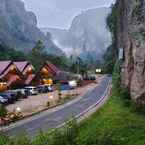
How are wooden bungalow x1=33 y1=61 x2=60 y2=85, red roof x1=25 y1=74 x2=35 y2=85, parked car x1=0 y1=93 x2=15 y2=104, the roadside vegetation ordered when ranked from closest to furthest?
the roadside vegetation, parked car x1=0 y1=93 x2=15 y2=104, red roof x1=25 y1=74 x2=35 y2=85, wooden bungalow x1=33 y1=61 x2=60 y2=85

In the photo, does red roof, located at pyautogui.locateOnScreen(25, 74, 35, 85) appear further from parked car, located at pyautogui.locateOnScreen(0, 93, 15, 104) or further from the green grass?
the green grass

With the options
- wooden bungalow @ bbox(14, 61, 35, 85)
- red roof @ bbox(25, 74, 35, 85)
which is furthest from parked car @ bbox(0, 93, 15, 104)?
red roof @ bbox(25, 74, 35, 85)

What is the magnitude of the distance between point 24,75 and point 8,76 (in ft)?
28.8

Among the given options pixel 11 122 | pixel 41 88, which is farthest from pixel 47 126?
pixel 41 88

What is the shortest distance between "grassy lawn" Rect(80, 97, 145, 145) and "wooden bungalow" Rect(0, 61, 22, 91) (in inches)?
1908

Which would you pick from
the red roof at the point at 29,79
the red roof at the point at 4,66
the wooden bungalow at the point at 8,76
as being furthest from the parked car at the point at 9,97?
the red roof at the point at 29,79

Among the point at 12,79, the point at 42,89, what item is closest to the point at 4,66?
the point at 12,79

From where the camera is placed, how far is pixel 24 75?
95.3m

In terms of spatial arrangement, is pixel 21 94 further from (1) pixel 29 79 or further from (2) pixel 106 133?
(2) pixel 106 133

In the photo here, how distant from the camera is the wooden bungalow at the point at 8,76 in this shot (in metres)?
84.1

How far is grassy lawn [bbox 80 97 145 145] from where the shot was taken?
71.9ft

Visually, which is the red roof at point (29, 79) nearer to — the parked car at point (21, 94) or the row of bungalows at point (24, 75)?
the row of bungalows at point (24, 75)

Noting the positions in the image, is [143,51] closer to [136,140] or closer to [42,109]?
[136,140]

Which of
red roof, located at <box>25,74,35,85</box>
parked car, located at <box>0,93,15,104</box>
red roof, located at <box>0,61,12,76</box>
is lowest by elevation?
parked car, located at <box>0,93,15,104</box>
